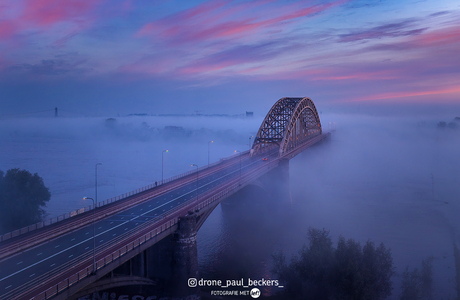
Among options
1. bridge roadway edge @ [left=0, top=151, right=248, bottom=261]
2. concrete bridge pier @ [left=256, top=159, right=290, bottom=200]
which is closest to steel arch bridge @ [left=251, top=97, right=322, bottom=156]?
concrete bridge pier @ [left=256, top=159, right=290, bottom=200]

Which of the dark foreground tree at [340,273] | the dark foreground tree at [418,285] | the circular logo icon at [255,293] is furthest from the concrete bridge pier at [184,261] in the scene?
the dark foreground tree at [418,285]

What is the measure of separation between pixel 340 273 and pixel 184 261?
530 inches

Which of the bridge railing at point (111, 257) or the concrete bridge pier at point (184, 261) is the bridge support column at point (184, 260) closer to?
the concrete bridge pier at point (184, 261)

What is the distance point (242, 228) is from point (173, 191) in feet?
49.9

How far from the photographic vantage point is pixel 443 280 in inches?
1415

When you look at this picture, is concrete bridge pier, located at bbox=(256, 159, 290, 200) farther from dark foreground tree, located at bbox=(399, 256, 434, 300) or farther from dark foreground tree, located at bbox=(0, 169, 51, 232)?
dark foreground tree, located at bbox=(0, 169, 51, 232)

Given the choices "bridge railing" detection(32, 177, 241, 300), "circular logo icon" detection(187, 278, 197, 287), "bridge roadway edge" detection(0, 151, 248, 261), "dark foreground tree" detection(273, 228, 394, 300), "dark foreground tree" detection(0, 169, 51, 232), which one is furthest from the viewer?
"dark foreground tree" detection(0, 169, 51, 232)

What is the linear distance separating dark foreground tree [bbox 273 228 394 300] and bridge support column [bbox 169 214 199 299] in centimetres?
896

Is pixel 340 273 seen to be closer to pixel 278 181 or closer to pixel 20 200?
pixel 278 181

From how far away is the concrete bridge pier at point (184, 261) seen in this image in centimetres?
3086

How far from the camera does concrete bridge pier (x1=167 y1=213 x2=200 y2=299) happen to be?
30859 millimetres

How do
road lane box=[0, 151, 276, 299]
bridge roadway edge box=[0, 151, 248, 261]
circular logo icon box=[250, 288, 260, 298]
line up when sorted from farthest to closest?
1. circular logo icon box=[250, 288, 260, 298]
2. bridge roadway edge box=[0, 151, 248, 261]
3. road lane box=[0, 151, 276, 299]

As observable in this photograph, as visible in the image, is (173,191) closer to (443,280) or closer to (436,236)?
(443,280)

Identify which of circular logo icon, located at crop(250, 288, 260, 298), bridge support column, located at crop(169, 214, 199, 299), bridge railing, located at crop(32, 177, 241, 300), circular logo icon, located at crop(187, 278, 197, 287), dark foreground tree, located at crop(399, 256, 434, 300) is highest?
bridge railing, located at crop(32, 177, 241, 300)
